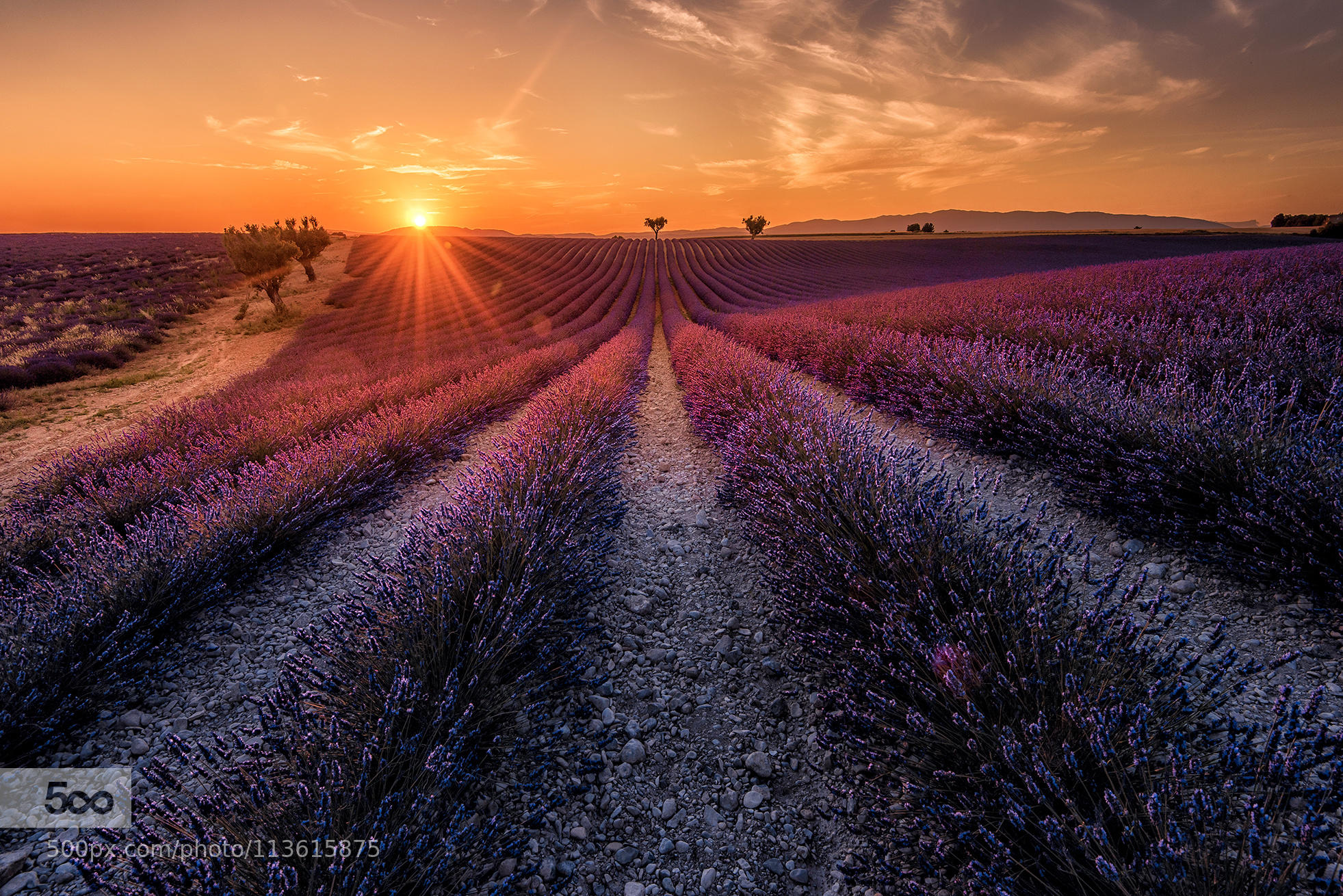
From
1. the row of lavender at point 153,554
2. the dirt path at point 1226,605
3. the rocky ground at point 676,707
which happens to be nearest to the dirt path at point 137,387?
the row of lavender at point 153,554

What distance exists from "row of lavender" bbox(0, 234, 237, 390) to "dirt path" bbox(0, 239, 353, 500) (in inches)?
17.0

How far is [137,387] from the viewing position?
10.4m

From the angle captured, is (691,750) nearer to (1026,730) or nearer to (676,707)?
(676,707)

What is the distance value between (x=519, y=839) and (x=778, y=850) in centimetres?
96

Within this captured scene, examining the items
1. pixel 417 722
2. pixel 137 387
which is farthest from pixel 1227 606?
pixel 137 387

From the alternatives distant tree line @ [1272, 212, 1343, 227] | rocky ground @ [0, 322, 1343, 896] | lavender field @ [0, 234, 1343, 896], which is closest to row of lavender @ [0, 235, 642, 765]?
lavender field @ [0, 234, 1343, 896]

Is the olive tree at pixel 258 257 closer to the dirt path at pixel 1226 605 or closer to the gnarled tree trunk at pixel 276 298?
the gnarled tree trunk at pixel 276 298

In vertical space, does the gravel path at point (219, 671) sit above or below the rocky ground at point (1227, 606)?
below

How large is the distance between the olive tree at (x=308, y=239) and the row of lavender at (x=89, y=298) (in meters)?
3.37

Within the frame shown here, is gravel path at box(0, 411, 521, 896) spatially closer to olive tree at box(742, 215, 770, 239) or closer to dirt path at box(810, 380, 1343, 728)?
dirt path at box(810, 380, 1343, 728)

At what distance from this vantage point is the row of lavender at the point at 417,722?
4.38ft

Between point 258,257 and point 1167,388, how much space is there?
2695 centimetres

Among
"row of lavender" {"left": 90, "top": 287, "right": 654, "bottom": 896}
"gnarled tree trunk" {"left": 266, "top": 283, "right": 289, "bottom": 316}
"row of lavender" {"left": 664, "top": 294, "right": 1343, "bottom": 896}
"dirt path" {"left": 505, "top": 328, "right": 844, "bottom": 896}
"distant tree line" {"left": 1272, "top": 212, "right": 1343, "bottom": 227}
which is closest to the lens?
"row of lavender" {"left": 664, "top": 294, "right": 1343, "bottom": 896}

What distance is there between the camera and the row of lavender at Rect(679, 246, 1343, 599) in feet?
8.05
